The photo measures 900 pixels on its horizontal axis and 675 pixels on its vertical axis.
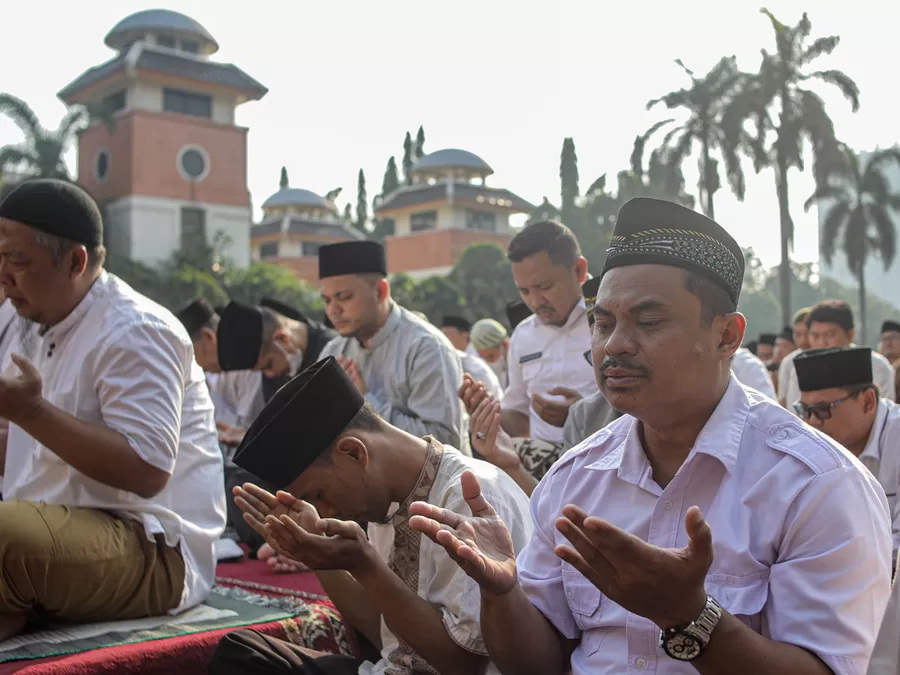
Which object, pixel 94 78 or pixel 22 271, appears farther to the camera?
pixel 94 78

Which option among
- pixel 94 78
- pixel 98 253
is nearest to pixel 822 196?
pixel 94 78

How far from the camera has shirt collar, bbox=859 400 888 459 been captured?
4160 millimetres

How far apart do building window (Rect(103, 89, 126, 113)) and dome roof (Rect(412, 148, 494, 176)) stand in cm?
1356

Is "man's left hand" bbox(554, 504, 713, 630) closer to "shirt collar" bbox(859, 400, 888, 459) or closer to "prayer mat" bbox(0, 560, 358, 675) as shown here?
"prayer mat" bbox(0, 560, 358, 675)

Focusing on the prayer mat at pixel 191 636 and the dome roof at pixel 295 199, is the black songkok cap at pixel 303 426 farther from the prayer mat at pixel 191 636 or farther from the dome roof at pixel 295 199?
the dome roof at pixel 295 199

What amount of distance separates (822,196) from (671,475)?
29.0 m

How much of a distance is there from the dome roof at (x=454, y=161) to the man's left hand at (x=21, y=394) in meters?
40.0

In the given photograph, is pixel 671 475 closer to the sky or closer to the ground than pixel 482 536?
closer to the sky

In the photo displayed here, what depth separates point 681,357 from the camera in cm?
204

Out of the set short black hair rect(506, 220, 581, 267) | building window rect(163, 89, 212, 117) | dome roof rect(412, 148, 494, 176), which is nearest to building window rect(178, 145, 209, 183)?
building window rect(163, 89, 212, 117)

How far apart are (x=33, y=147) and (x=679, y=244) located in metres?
28.7

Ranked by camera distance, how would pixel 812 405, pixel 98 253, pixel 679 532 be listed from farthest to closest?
pixel 812 405
pixel 98 253
pixel 679 532

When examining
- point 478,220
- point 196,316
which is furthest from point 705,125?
point 196,316

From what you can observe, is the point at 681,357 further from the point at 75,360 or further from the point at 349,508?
the point at 75,360
